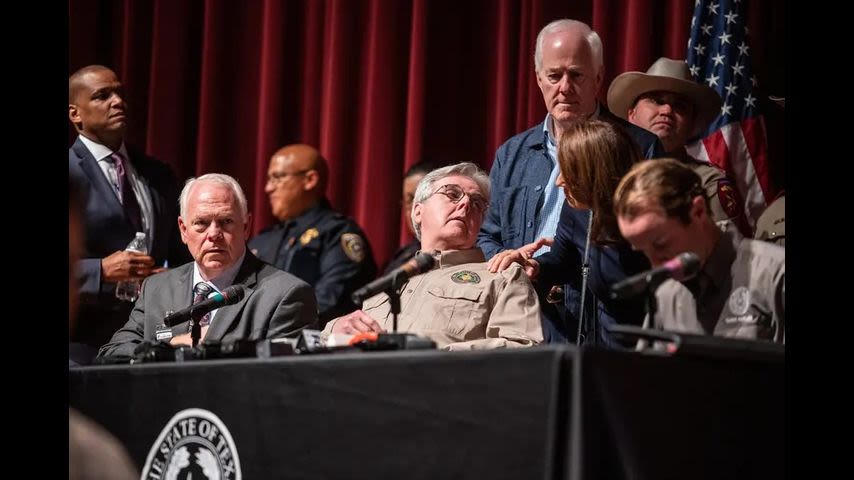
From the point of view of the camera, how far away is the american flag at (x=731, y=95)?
3.90 m

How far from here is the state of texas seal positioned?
2.22 m

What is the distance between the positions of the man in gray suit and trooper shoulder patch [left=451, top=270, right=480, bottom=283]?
444 mm

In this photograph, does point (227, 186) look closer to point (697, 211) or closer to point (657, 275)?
point (697, 211)

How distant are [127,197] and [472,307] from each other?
1.58m

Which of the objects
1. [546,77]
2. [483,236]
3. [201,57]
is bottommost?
[483,236]

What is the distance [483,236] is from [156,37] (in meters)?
2.79

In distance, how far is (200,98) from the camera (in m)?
5.58

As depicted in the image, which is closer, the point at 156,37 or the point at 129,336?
the point at 129,336

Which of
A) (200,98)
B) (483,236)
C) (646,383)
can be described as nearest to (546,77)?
(483,236)

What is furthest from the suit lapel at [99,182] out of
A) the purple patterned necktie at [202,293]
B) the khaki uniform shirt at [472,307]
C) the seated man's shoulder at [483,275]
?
the seated man's shoulder at [483,275]

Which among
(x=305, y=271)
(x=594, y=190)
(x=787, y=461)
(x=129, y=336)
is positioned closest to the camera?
(x=787, y=461)

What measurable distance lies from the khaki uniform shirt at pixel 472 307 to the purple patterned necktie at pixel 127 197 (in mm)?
1247

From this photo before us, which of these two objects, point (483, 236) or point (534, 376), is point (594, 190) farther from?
point (534, 376)

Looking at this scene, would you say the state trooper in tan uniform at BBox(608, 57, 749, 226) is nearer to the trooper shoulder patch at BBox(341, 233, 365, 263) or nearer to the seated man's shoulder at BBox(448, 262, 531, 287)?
the seated man's shoulder at BBox(448, 262, 531, 287)
